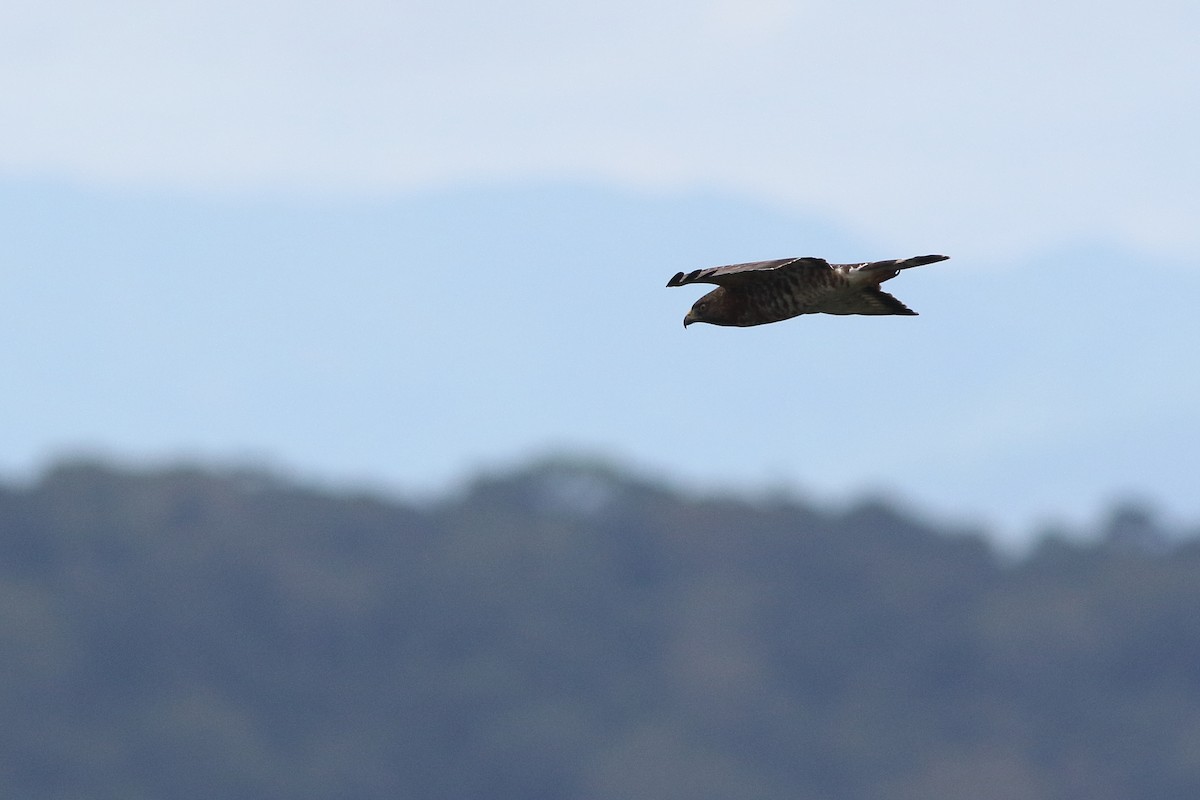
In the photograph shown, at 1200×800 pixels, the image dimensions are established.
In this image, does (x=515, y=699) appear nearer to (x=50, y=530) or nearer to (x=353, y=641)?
(x=353, y=641)

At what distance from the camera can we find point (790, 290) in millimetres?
11711

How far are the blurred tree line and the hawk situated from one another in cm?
16194

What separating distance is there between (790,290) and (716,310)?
0.50m

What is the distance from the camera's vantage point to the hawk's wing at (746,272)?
11258mm

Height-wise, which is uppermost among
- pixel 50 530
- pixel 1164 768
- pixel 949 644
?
pixel 50 530

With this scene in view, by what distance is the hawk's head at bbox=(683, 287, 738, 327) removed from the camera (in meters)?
12.0

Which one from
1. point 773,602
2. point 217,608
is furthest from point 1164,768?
point 217,608

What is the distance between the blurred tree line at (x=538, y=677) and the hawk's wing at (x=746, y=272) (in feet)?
534

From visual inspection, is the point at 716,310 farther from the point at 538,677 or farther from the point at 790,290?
the point at 538,677

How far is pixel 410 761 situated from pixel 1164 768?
172 ft

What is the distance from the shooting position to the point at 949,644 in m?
193

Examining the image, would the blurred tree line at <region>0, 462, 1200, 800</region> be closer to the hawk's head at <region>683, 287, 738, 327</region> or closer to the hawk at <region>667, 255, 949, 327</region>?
the hawk at <region>667, 255, 949, 327</region>

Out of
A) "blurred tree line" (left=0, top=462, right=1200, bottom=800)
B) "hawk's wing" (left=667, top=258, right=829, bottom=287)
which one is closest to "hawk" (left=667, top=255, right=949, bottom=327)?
"hawk's wing" (left=667, top=258, right=829, bottom=287)

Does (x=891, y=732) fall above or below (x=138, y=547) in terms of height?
below
